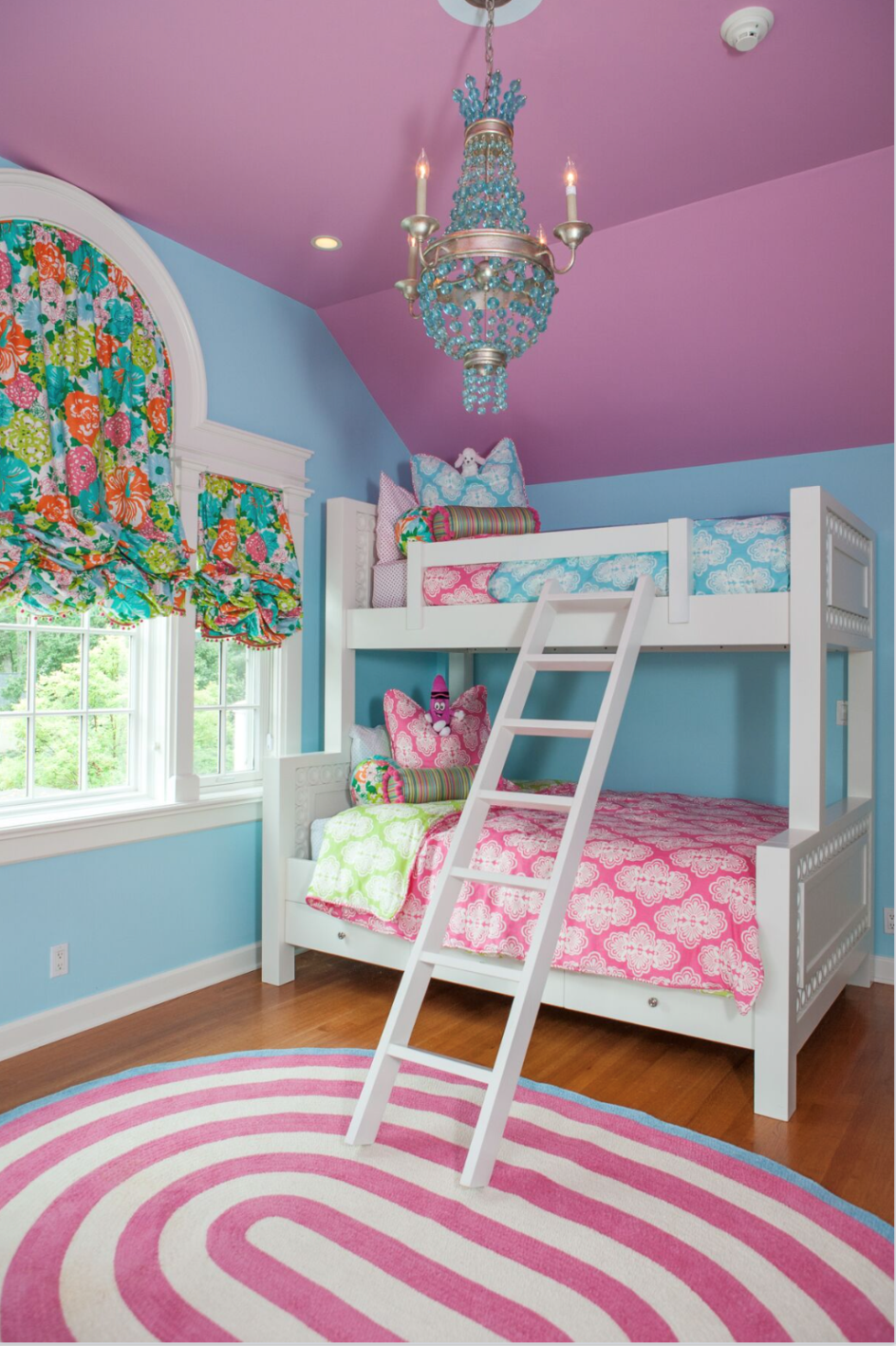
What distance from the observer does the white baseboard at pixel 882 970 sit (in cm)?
365

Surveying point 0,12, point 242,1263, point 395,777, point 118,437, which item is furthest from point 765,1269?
point 0,12

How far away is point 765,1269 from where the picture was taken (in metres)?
1.80

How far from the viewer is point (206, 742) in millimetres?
3611

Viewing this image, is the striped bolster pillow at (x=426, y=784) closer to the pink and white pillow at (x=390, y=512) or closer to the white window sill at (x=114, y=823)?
the white window sill at (x=114, y=823)

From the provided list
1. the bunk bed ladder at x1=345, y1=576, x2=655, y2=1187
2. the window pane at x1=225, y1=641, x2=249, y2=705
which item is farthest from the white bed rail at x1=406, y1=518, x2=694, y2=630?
the window pane at x1=225, y1=641, x2=249, y2=705

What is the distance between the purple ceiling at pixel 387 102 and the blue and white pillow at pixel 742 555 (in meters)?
1.09

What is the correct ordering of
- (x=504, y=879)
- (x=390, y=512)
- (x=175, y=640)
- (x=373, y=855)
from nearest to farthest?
(x=504, y=879) < (x=373, y=855) < (x=175, y=640) < (x=390, y=512)

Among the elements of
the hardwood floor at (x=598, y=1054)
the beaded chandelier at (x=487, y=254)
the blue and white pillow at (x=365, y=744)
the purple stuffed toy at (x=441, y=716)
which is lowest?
the hardwood floor at (x=598, y=1054)

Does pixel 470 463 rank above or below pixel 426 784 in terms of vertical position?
above

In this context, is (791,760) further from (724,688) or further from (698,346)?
(698,346)

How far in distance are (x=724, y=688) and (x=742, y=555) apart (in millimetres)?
1306

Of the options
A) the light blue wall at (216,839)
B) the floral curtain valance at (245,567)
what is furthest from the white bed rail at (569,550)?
the light blue wall at (216,839)

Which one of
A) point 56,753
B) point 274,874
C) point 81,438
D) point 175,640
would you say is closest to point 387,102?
point 81,438

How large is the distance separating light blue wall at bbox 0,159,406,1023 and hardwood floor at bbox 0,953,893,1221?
20cm
